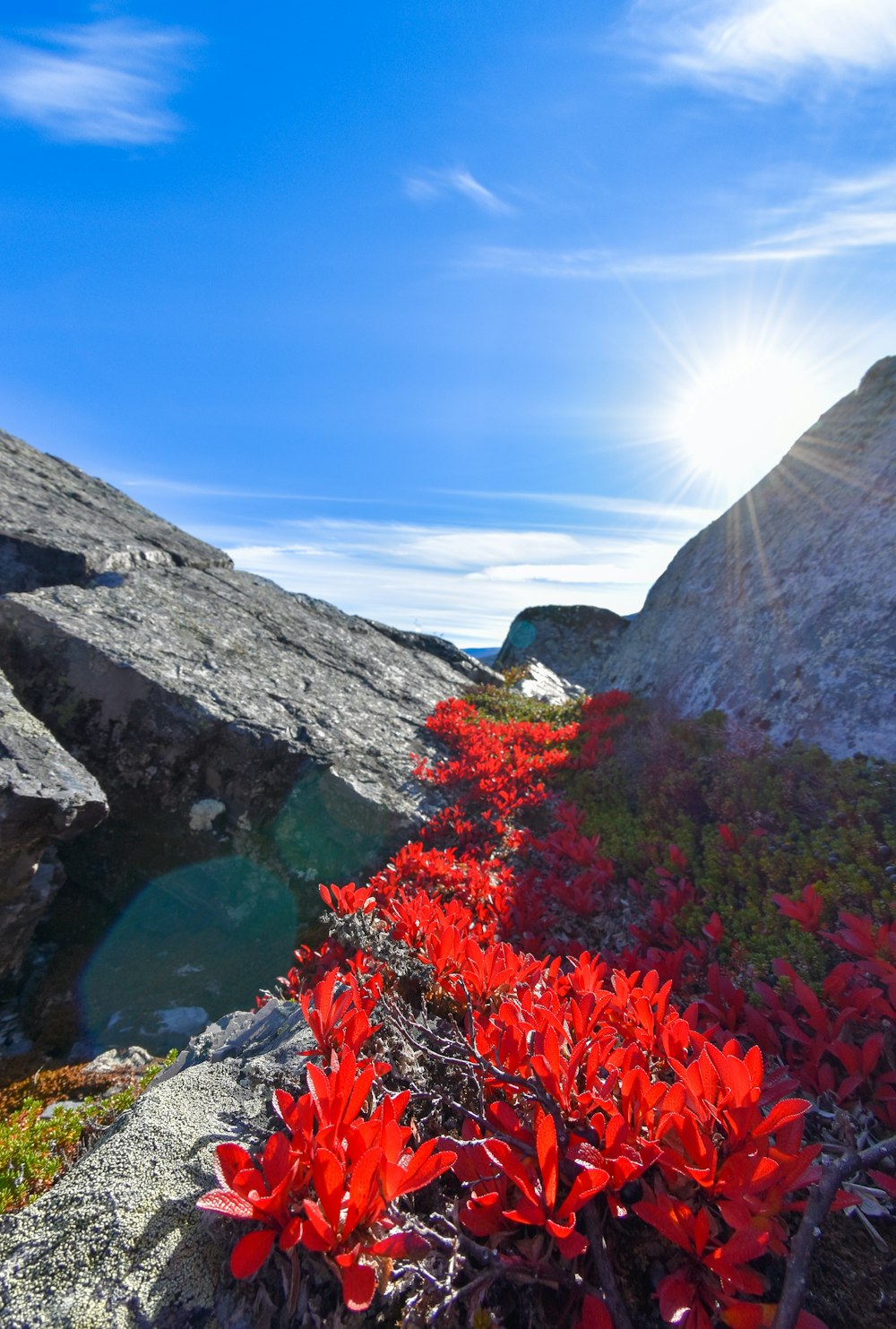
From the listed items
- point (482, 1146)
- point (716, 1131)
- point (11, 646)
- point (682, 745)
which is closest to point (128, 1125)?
point (482, 1146)

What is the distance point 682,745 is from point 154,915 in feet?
20.0

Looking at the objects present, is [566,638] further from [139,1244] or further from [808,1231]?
[139,1244]

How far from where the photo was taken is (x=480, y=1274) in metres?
1.52

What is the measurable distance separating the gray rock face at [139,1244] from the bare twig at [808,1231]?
1.22 meters

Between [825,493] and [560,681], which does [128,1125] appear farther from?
[560,681]

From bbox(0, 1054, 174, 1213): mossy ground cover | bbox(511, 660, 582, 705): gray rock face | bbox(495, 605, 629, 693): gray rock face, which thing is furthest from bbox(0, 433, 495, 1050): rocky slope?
bbox(495, 605, 629, 693): gray rock face

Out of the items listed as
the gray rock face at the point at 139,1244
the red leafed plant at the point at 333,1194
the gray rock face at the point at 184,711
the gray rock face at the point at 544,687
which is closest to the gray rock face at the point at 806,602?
the gray rock face at the point at 544,687

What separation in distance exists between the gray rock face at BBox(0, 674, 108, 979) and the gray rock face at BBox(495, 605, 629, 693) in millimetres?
16731

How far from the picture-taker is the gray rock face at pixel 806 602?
6.17 meters

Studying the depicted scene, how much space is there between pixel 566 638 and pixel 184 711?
17217mm

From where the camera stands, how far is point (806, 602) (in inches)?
294

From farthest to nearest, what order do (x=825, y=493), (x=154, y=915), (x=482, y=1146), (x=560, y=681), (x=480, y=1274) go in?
(x=560, y=681) < (x=825, y=493) < (x=154, y=915) < (x=482, y=1146) < (x=480, y=1274)

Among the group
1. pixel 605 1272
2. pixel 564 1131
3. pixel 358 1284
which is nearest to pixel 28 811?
pixel 358 1284

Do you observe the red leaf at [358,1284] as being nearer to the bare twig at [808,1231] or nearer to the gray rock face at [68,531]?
the bare twig at [808,1231]
